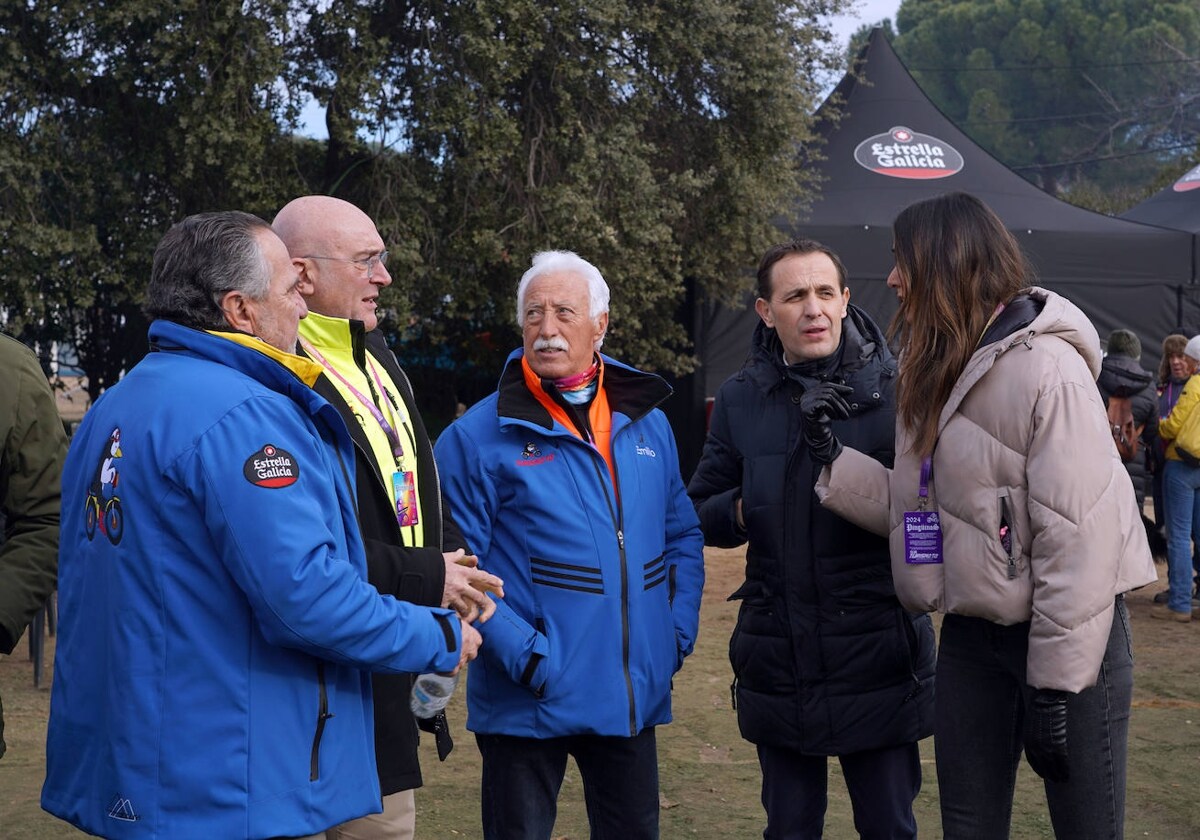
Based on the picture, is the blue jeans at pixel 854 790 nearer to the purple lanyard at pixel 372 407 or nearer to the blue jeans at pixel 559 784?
the blue jeans at pixel 559 784

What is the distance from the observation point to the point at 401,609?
243 centimetres

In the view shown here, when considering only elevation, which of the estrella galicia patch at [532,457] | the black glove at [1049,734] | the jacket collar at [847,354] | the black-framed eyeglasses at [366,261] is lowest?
the black glove at [1049,734]

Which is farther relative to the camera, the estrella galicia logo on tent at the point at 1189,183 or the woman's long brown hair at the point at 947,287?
the estrella galicia logo on tent at the point at 1189,183

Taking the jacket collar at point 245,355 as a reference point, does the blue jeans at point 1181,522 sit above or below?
below

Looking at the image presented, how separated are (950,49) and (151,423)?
5678cm

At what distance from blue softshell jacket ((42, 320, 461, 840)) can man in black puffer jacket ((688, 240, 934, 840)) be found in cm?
125

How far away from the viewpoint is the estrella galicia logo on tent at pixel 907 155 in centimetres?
1543

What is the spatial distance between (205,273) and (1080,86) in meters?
53.4

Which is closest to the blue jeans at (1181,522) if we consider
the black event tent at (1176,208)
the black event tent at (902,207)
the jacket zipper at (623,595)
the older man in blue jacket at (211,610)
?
the black event tent at (902,207)

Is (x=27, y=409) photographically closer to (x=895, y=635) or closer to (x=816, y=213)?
(x=895, y=635)

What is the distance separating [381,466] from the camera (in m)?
2.94

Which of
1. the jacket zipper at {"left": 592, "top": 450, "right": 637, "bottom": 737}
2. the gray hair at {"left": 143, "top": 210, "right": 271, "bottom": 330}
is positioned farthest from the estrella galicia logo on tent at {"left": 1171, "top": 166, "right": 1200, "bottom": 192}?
the gray hair at {"left": 143, "top": 210, "right": 271, "bottom": 330}

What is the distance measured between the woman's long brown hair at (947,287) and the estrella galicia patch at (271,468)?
1420 mm

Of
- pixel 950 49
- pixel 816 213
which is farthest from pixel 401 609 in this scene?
pixel 950 49
